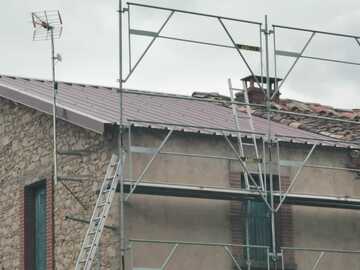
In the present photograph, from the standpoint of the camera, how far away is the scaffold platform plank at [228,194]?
824 inches

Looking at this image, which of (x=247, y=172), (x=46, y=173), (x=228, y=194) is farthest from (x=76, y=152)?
(x=247, y=172)

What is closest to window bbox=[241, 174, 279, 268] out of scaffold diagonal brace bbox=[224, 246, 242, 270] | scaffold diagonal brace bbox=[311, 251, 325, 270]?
scaffold diagonal brace bbox=[224, 246, 242, 270]

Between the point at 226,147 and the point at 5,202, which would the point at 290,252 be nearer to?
the point at 226,147

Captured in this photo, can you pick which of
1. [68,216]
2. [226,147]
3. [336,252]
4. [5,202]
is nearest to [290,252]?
[336,252]

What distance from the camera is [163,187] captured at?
68.5 ft

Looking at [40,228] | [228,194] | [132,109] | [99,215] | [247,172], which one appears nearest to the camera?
[99,215]

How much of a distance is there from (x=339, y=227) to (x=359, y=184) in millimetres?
1079

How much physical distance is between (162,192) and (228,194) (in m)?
1.33

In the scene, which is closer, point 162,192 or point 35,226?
point 162,192

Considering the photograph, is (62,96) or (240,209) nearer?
(240,209)

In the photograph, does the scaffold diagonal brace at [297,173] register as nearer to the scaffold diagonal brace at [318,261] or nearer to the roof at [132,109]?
the roof at [132,109]

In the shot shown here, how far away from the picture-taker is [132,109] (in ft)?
78.1

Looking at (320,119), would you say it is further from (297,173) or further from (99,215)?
(99,215)

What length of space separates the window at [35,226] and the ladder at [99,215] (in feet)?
9.03
